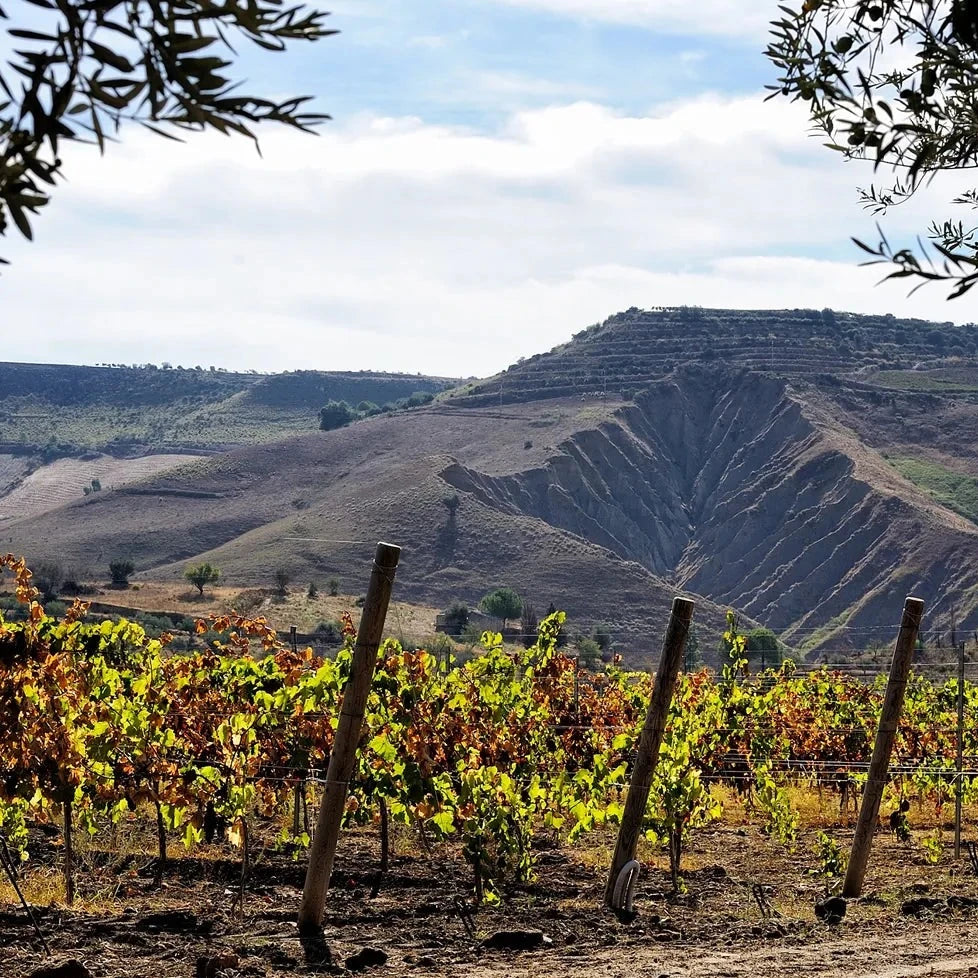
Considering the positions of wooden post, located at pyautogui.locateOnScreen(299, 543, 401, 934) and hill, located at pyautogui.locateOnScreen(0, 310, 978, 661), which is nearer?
wooden post, located at pyautogui.locateOnScreen(299, 543, 401, 934)

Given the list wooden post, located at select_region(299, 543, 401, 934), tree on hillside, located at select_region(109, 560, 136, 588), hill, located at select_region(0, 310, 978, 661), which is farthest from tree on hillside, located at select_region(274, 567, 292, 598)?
wooden post, located at select_region(299, 543, 401, 934)

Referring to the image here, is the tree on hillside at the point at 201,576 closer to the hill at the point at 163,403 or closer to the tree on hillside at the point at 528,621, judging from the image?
the tree on hillside at the point at 528,621

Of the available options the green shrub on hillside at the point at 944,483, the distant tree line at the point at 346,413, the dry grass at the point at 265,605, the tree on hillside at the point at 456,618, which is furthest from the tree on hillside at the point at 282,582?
the distant tree line at the point at 346,413

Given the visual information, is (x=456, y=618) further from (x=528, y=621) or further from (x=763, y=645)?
(x=763, y=645)

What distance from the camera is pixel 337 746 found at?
241 inches

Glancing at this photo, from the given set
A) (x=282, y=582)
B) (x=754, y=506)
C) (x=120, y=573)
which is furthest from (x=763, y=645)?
(x=754, y=506)

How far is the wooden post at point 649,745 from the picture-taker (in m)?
7.08

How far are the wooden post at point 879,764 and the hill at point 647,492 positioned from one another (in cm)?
5706

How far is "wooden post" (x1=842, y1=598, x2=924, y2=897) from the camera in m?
7.71

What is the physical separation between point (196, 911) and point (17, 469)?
426ft

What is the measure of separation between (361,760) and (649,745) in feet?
9.36

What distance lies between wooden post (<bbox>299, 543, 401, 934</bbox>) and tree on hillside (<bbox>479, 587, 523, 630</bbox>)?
60382mm

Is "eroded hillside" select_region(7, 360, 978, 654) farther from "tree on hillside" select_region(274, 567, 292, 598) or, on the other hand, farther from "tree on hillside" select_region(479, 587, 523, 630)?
"tree on hillside" select_region(479, 587, 523, 630)

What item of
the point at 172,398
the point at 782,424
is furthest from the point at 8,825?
the point at 172,398
